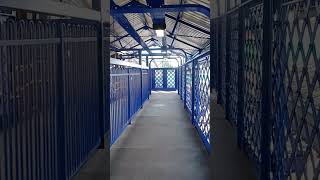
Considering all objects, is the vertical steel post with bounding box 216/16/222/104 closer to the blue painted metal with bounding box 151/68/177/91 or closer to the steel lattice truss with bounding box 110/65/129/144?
the steel lattice truss with bounding box 110/65/129/144

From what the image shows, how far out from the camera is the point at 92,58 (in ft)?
11.9

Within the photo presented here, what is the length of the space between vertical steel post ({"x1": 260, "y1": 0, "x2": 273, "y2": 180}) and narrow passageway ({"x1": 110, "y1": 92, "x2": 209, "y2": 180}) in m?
2.80

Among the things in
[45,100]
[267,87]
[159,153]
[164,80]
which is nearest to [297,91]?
[267,87]

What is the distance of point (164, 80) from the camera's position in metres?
23.5

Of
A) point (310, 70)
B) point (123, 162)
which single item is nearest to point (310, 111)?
point (310, 70)

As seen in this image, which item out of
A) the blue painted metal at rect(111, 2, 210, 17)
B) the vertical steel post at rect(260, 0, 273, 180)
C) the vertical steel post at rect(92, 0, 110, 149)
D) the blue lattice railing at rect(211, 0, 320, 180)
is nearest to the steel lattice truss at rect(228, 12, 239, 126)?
the blue lattice railing at rect(211, 0, 320, 180)

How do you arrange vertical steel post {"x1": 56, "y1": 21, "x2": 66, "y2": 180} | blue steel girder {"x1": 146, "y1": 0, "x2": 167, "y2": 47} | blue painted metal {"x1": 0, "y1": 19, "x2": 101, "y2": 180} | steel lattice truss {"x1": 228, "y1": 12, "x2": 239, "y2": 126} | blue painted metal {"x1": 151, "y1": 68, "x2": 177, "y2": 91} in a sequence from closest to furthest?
blue painted metal {"x1": 0, "y1": 19, "x2": 101, "y2": 180}, vertical steel post {"x1": 56, "y1": 21, "x2": 66, "y2": 180}, steel lattice truss {"x1": 228, "y1": 12, "x2": 239, "y2": 126}, blue steel girder {"x1": 146, "y1": 0, "x2": 167, "y2": 47}, blue painted metal {"x1": 151, "y1": 68, "x2": 177, "y2": 91}

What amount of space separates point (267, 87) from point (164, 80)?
70.1ft

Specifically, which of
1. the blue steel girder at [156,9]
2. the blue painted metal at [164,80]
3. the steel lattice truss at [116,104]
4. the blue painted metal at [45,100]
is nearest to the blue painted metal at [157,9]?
the blue steel girder at [156,9]

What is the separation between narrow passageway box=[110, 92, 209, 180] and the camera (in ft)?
17.0

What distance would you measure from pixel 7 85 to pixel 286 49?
1329 millimetres

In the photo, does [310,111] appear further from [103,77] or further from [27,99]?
[103,77]

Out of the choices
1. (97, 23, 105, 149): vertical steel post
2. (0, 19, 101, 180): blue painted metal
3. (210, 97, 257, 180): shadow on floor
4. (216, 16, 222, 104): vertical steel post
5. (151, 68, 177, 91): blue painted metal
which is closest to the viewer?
(0, 19, 101, 180): blue painted metal

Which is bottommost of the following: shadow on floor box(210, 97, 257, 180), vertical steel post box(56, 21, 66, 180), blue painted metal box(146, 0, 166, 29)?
shadow on floor box(210, 97, 257, 180)
